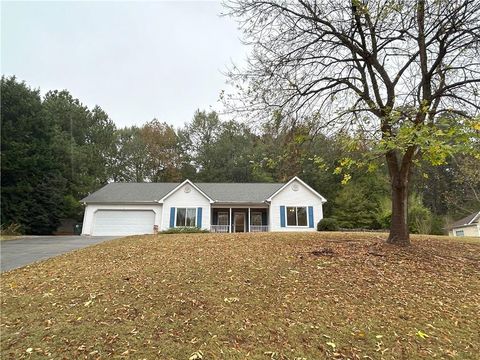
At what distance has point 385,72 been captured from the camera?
27.3 feet

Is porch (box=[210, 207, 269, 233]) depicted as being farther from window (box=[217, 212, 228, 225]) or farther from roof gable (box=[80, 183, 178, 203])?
roof gable (box=[80, 183, 178, 203])

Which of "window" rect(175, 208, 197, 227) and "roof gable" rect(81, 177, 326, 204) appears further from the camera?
"roof gable" rect(81, 177, 326, 204)

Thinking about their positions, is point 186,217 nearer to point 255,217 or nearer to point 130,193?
point 130,193

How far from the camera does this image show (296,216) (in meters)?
21.2

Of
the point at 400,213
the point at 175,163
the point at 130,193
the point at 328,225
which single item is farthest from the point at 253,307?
the point at 175,163

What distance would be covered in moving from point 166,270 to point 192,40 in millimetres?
7318

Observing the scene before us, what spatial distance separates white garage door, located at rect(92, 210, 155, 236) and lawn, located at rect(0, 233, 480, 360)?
43.3 ft

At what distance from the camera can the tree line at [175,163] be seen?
27.7ft

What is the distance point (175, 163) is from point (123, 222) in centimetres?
1722

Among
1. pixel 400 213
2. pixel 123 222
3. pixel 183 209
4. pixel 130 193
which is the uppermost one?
pixel 130 193

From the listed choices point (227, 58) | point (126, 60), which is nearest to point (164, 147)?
point (126, 60)

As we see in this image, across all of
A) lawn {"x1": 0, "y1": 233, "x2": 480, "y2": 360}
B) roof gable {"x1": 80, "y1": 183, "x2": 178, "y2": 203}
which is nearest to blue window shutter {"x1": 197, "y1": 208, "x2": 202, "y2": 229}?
roof gable {"x1": 80, "y1": 183, "x2": 178, "y2": 203}

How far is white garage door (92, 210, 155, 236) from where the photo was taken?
20.8 meters

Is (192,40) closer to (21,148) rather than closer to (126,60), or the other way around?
(126,60)
